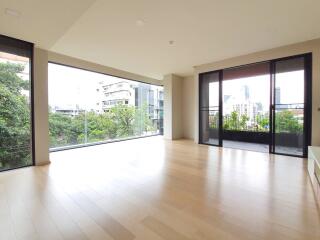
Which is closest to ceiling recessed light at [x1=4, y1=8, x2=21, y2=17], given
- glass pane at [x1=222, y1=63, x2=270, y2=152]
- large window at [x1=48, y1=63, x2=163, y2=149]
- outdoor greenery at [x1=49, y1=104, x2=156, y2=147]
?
large window at [x1=48, y1=63, x2=163, y2=149]

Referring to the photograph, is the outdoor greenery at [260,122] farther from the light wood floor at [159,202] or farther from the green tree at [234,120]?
the light wood floor at [159,202]

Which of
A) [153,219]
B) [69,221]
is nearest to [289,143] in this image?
[153,219]

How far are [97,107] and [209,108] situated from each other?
12.7ft

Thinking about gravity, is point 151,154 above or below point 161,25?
below

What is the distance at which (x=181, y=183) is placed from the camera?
2449 millimetres

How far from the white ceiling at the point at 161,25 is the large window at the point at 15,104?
363 millimetres

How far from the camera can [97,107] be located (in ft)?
18.7

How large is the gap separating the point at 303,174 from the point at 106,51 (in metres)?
4.76

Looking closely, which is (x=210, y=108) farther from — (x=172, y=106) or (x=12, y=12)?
(x=12, y=12)

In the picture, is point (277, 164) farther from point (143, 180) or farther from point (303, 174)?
point (143, 180)

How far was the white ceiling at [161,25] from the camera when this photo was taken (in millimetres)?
2332

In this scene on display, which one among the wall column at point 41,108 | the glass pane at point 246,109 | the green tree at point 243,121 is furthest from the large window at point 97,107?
the green tree at point 243,121

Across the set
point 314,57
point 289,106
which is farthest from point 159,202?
point 314,57

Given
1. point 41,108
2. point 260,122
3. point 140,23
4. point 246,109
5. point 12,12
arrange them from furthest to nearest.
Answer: point 246,109 → point 260,122 → point 41,108 → point 140,23 → point 12,12
